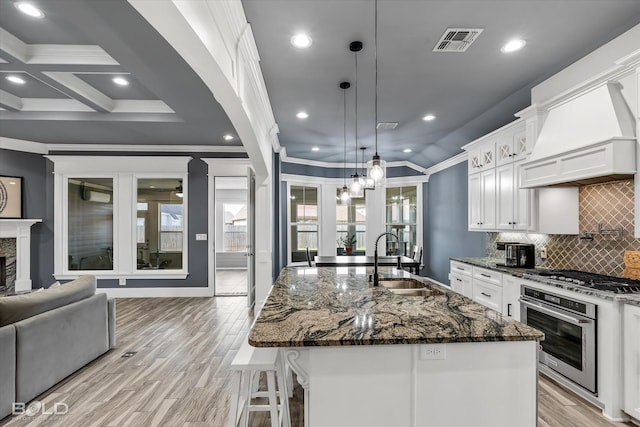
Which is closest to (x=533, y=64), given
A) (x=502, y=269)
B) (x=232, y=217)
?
(x=502, y=269)

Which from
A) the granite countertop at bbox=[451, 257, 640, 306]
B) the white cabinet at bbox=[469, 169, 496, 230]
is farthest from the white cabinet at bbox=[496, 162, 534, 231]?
the granite countertop at bbox=[451, 257, 640, 306]

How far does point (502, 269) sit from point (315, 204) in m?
4.65

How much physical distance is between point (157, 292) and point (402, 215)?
17.8 feet

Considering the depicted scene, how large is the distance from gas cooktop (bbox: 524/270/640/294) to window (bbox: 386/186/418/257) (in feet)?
14.9

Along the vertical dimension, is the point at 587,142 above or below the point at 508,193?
above

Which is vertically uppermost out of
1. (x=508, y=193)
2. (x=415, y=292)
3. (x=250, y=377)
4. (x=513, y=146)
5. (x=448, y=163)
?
(x=448, y=163)

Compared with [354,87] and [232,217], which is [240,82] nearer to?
[354,87]

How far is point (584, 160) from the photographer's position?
2648 millimetres

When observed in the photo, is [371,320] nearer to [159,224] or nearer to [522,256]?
[522,256]

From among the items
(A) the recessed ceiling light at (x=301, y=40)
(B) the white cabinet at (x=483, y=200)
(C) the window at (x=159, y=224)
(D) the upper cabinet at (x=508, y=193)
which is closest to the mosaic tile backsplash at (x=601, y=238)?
(D) the upper cabinet at (x=508, y=193)

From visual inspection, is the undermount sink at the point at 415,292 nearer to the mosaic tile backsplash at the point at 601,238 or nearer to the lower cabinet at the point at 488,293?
the lower cabinet at the point at 488,293

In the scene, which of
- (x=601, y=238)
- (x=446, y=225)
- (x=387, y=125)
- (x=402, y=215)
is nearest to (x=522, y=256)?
(x=601, y=238)

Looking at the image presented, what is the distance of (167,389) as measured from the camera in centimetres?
271

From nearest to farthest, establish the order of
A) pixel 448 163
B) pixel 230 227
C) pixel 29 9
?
pixel 29 9, pixel 448 163, pixel 230 227
